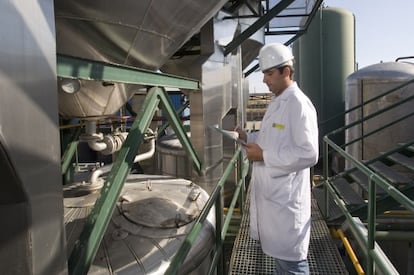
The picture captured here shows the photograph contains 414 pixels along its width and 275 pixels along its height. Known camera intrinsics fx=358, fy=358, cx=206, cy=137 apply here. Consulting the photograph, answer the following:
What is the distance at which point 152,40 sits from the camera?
271 cm

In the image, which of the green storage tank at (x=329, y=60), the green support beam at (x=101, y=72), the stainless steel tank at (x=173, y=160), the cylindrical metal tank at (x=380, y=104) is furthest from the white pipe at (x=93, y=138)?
the green storage tank at (x=329, y=60)

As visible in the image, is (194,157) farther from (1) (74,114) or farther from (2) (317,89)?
(2) (317,89)

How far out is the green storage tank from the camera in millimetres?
9398

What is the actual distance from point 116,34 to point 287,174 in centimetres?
143

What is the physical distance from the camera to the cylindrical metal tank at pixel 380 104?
6.38 meters

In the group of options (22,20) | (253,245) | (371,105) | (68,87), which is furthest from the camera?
(371,105)

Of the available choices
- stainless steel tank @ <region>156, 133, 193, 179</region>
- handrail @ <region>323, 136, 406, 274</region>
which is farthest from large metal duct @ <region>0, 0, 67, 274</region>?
stainless steel tank @ <region>156, 133, 193, 179</region>

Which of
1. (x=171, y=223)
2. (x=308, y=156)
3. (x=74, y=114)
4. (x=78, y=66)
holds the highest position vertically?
(x=78, y=66)

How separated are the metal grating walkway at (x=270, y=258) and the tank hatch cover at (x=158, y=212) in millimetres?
707

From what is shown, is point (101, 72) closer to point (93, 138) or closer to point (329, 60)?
point (93, 138)

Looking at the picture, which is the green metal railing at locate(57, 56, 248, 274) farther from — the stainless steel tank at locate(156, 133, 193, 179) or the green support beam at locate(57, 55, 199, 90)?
the stainless steel tank at locate(156, 133, 193, 179)

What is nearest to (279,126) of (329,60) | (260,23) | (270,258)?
(270,258)

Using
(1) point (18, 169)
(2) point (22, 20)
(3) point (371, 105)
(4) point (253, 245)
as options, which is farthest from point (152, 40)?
(3) point (371, 105)

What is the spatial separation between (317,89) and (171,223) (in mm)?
7806
